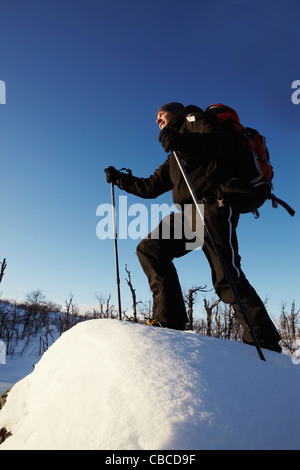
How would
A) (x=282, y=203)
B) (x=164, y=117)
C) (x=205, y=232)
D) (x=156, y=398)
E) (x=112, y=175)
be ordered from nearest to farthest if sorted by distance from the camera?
1. (x=156, y=398)
2. (x=282, y=203)
3. (x=205, y=232)
4. (x=164, y=117)
5. (x=112, y=175)

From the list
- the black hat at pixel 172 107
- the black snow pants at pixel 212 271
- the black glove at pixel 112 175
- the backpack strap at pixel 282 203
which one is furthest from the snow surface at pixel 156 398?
the black hat at pixel 172 107

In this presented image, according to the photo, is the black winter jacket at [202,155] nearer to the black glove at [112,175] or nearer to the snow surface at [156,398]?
the black glove at [112,175]

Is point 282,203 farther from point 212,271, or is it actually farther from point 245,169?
point 212,271

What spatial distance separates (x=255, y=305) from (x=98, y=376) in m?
1.24

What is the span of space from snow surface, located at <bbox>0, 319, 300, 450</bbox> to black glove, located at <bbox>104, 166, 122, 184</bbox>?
1.97 m

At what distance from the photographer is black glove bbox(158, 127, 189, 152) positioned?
2.03 m

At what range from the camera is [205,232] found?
213cm

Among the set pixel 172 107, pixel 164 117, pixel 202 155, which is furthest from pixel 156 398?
pixel 172 107

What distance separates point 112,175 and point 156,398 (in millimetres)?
2509

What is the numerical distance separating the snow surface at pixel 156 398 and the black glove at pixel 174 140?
143 cm

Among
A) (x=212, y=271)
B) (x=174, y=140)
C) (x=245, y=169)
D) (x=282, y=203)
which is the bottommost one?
(x=212, y=271)
